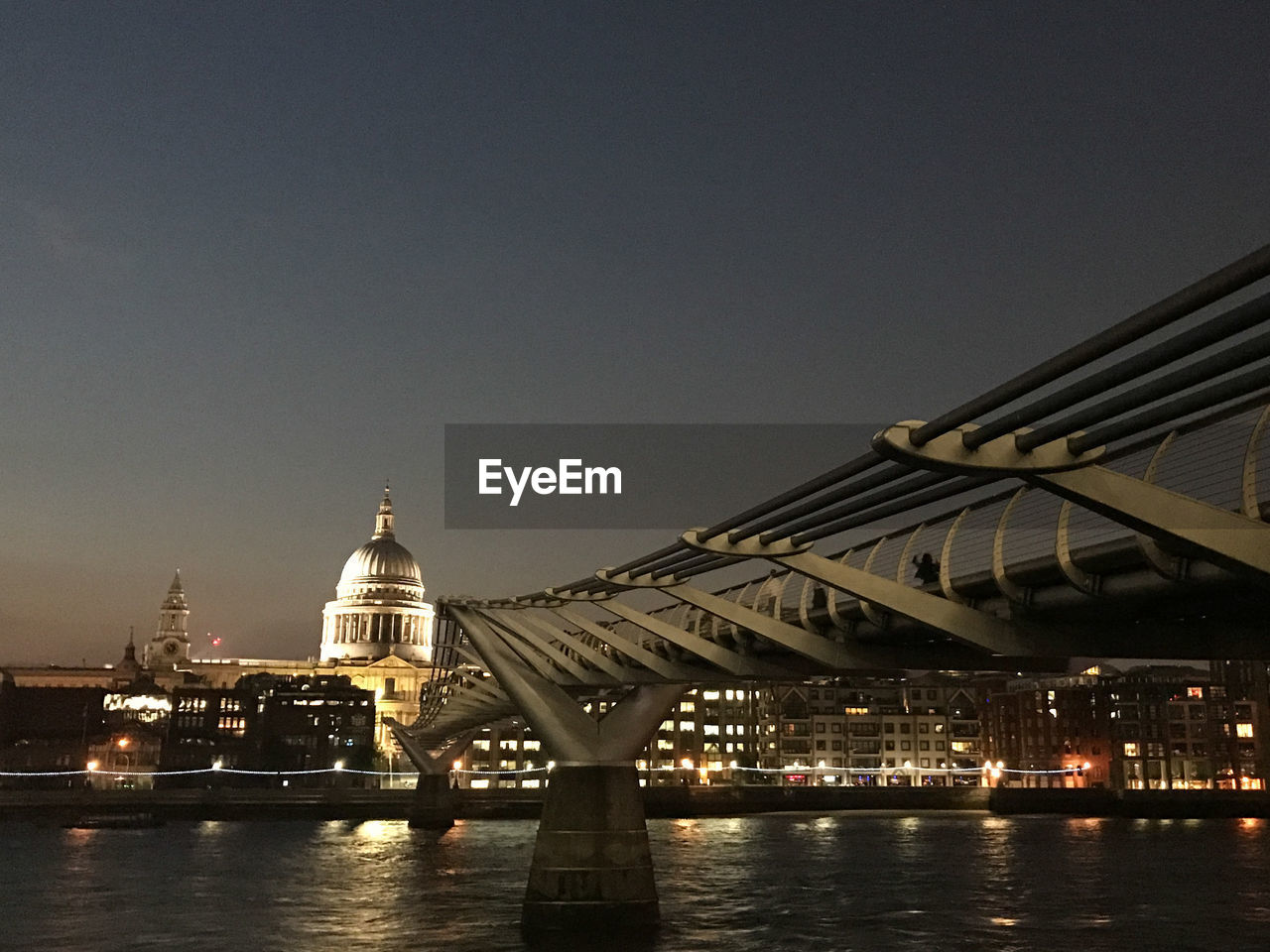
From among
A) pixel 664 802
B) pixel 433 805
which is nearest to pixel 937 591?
pixel 433 805

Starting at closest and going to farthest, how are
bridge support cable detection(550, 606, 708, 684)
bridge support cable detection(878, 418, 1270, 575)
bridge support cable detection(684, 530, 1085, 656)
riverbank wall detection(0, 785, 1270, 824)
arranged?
bridge support cable detection(878, 418, 1270, 575)
bridge support cable detection(684, 530, 1085, 656)
bridge support cable detection(550, 606, 708, 684)
riverbank wall detection(0, 785, 1270, 824)

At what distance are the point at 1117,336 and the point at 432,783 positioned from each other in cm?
9323

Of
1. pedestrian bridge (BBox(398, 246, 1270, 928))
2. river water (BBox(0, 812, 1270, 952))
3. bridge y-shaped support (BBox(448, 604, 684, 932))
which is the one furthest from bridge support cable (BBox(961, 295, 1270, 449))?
river water (BBox(0, 812, 1270, 952))

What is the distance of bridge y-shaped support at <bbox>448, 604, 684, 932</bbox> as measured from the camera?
35.6 metres

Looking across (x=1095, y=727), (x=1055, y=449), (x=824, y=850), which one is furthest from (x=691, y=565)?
(x=1095, y=727)

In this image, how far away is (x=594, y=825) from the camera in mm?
35875

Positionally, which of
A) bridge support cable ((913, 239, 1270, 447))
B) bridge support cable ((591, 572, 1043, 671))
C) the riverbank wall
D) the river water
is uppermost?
bridge support cable ((913, 239, 1270, 447))

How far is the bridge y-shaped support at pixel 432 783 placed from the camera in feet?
→ 311

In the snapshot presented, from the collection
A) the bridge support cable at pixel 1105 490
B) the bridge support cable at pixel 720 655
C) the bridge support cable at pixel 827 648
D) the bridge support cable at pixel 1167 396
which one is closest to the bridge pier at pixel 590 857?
the bridge support cable at pixel 720 655

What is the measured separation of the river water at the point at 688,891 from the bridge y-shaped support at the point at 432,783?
2.37 meters

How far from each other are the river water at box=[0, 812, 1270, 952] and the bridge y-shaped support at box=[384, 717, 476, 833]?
237 cm

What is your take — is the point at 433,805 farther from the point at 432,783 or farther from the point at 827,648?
the point at 827,648

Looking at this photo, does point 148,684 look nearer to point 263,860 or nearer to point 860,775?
point 860,775

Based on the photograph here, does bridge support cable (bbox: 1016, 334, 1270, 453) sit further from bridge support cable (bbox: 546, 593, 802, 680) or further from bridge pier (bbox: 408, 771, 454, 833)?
bridge pier (bbox: 408, 771, 454, 833)
